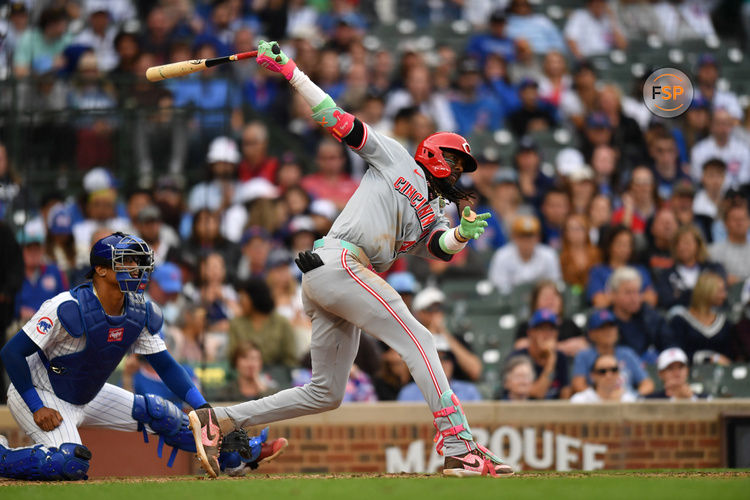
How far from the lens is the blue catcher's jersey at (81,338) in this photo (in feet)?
20.1

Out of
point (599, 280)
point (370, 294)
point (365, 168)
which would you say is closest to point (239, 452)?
point (370, 294)

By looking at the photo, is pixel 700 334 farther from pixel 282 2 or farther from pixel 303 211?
pixel 282 2

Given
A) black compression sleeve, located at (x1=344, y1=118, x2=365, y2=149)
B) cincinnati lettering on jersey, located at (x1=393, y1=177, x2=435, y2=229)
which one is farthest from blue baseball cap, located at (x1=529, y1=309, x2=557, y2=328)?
black compression sleeve, located at (x1=344, y1=118, x2=365, y2=149)

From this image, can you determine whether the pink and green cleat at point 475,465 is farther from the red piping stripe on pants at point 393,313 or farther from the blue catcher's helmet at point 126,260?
the blue catcher's helmet at point 126,260

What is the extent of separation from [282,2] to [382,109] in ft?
7.21

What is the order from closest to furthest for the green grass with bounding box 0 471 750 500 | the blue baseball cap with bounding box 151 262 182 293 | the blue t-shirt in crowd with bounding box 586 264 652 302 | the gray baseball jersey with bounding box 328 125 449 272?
the green grass with bounding box 0 471 750 500
the gray baseball jersey with bounding box 328 125 449 272
the blue baseball cap with bounding box 151 262 182 293
the blue t-shirt in crowd with bounding box 586 264 652 302

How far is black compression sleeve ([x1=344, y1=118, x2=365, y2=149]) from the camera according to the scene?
20.4 ft

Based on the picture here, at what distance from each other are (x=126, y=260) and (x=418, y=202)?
5.10ft

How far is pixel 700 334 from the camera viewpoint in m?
9.52

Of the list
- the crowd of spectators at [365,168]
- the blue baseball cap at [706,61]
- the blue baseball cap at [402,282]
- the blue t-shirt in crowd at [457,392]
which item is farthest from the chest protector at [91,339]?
the blue baseball cap at [706,61]

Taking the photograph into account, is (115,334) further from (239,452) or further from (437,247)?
(437,247)

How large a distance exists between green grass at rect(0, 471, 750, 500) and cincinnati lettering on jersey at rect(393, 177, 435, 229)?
4.46 ft

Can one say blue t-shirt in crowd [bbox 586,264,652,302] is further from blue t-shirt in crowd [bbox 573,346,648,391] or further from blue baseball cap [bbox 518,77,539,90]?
blue baseball cap [bbox 518,77,539,90]

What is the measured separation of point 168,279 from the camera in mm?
9500
